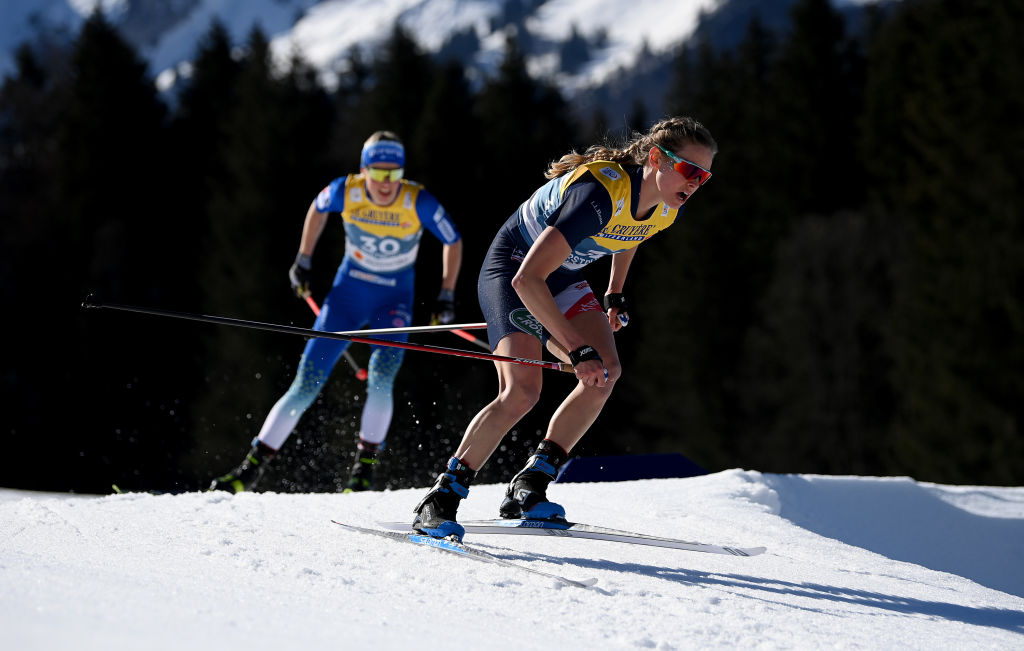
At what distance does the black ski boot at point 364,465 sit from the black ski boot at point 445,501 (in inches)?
88.9

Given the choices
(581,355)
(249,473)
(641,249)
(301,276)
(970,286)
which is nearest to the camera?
(581,355)

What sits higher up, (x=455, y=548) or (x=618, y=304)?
(x=618, y=304)

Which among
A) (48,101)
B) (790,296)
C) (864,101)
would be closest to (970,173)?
→ (790,296)

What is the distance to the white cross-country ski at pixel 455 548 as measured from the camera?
10.6ft

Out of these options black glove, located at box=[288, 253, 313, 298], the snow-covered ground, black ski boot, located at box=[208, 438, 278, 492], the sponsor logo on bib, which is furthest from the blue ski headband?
the sponsor logo on bib

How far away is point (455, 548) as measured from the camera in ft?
11.8

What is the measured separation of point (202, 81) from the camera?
2853 cm

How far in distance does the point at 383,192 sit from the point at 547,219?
246 cm

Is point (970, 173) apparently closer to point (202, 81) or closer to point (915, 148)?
point (915, 148)

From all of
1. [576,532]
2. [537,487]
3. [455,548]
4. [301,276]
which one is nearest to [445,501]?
[455,548]

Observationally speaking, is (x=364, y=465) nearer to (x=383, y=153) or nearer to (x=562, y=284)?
(x=383, y=153)

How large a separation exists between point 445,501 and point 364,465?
7.76ft

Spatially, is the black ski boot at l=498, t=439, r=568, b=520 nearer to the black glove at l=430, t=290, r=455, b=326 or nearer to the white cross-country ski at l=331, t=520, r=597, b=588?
the white cross-country ski at l=331, t=520, r=597, b=588

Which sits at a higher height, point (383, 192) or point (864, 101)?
point (864, 101)
